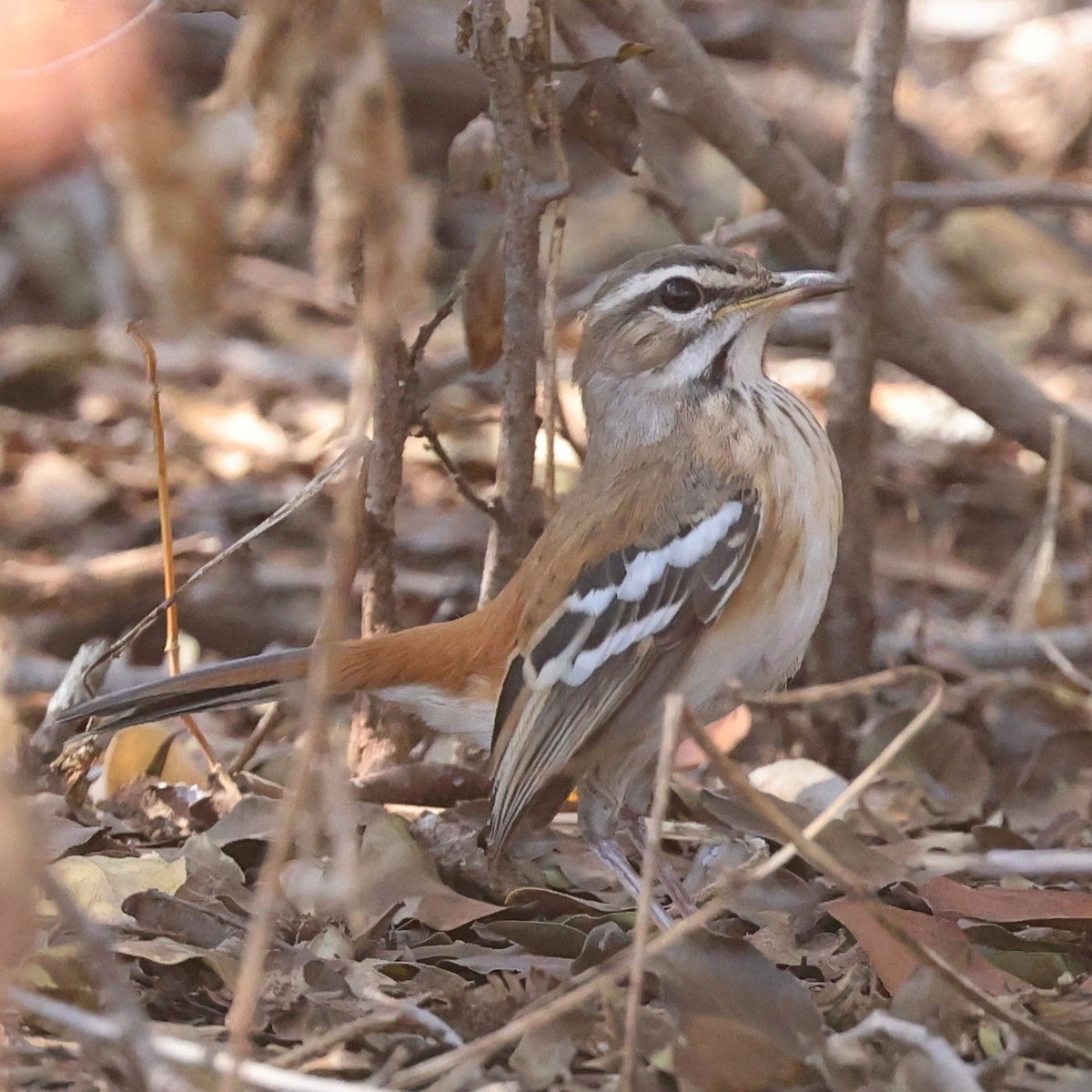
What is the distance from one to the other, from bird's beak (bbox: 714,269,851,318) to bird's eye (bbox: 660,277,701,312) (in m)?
0.08

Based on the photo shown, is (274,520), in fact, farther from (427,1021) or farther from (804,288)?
(804,288)

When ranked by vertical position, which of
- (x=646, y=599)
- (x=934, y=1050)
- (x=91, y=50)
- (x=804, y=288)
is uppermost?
(x=91, y=50)

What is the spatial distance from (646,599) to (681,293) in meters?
0.93

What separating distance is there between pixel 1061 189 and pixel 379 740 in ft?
9.55

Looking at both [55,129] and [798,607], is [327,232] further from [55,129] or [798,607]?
[55,129]

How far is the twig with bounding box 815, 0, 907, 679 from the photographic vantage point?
4.92 meters

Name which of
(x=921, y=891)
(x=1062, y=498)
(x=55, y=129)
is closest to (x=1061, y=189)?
(x=1062, y=498)

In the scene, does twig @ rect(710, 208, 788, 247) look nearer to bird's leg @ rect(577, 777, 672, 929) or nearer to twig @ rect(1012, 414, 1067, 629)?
twig @ rect(1012, 414, 1067, 629)

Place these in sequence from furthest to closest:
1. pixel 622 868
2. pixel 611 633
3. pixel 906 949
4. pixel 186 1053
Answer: pixel 622 868
pixel 611 633
pixel 906 949
pixel 186 1053

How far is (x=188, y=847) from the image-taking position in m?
3.91

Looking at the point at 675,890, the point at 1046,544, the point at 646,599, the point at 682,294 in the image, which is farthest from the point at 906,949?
the point at 1046,544

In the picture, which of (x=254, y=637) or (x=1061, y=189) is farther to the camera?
(x=254, y=637)

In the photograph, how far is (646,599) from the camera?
395 cm

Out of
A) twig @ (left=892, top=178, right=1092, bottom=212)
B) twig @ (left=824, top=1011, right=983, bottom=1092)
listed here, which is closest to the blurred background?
twig @ (left=892, top=178, right=1092, bottom=212)
